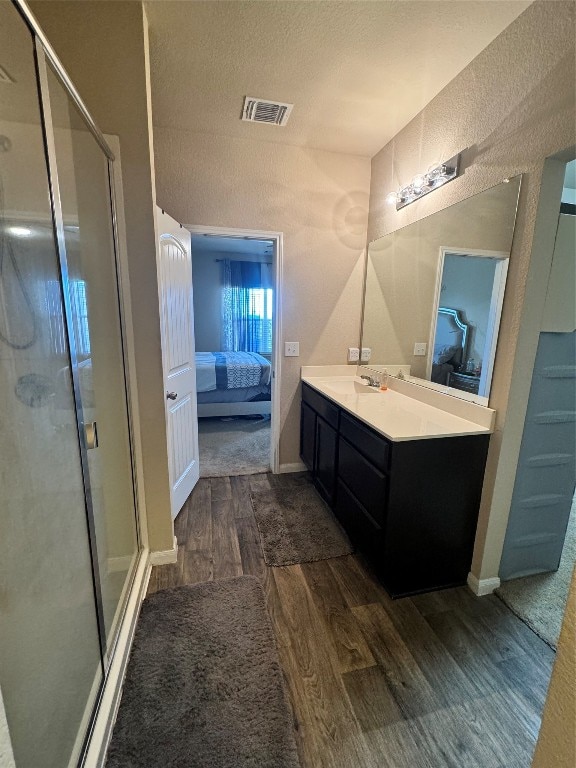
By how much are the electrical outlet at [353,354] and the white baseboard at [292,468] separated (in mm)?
1042

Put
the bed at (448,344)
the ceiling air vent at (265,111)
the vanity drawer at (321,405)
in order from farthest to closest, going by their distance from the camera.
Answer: the vanity drawer at (321,405)
the ceiling air vent at (265,111)
the bed at (448,344)

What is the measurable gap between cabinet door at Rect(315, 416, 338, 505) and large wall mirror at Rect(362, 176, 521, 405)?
0.70 metres

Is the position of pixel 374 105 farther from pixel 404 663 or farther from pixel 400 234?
pixel 404 663

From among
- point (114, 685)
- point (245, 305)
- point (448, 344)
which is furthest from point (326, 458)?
point (245, 305)

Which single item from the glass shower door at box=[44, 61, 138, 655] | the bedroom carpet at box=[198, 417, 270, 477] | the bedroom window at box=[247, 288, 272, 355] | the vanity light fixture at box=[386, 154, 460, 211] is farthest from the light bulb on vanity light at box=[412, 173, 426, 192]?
the bedroom window at box=[247, 288, 272, 355]

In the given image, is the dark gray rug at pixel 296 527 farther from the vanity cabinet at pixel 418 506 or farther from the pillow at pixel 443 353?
the pillow at pixel 443 353

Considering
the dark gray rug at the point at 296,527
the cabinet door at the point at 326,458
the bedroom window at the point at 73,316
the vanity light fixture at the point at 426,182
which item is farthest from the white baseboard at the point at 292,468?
the vanity light fixture at the point at 426,182

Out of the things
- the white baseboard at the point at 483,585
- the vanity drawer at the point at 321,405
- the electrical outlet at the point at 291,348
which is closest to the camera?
the white baseboard at the point at 483,585

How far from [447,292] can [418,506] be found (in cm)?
124

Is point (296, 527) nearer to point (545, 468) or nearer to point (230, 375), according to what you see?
point (545, 468)

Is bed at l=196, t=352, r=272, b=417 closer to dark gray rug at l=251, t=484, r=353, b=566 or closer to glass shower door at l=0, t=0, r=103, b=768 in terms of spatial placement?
dark gray rug at l=251, t=484, r=353, b=566

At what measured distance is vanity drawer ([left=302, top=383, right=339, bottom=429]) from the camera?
2.14m

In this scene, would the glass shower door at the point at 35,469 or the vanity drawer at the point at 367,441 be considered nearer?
the glass shower door at the point at 35,469

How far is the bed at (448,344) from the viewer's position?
6.02 feet
